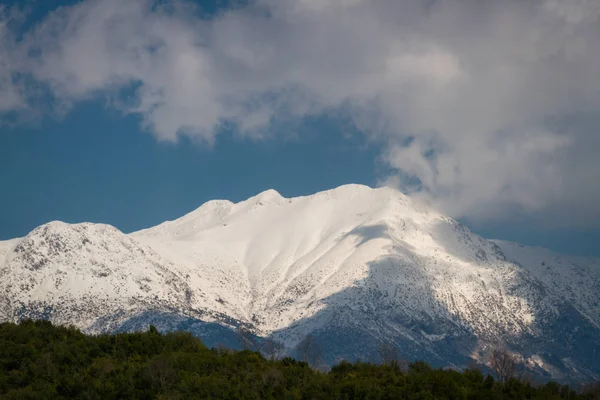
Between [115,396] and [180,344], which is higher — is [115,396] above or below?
below

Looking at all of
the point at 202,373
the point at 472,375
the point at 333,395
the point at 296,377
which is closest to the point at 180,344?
the point at 202,373

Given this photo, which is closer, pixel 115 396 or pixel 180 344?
pixel 115 396

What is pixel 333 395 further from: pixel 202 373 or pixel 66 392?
pixel 66 392

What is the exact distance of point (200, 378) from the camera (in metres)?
73.8

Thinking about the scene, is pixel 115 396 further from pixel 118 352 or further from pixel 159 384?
pixel 118 352

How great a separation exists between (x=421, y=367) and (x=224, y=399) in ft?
84.0

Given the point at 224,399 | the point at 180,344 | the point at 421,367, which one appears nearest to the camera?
the point at 224,399

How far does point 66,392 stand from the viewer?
237 feet

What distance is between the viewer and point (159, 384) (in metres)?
72.4

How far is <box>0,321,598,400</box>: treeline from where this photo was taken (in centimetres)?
7144

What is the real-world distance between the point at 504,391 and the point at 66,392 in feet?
146

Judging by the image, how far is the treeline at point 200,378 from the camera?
2813 inches

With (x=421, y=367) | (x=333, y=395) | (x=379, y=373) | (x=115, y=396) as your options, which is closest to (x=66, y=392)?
(x=115, y=396)

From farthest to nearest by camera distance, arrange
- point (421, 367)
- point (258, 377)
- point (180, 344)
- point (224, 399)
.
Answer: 1. point (180, 344)
2. point (421, 367)
3. point (258, 377)
4. point (224, 399)
